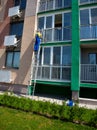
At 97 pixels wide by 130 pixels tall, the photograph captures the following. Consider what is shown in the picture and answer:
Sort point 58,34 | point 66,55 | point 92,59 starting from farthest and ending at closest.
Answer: point 58,34 → point 92,59 → point 66,55

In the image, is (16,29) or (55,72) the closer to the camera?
(55,72)

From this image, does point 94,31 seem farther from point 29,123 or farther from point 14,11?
point 14,11

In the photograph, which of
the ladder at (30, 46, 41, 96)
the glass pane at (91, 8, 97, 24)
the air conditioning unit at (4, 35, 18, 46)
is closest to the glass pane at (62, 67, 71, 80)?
the ladder at (30, 46, 41, 96)

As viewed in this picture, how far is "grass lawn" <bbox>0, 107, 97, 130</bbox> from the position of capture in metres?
7.20

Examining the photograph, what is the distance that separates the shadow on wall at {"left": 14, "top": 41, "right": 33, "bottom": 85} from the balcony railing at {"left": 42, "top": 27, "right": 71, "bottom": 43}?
1845mm

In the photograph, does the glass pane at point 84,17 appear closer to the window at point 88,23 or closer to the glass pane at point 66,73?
the window at point 88,23

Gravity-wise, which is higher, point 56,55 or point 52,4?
point 52,4

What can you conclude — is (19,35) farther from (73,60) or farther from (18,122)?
(18,122)

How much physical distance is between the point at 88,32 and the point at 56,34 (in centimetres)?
324

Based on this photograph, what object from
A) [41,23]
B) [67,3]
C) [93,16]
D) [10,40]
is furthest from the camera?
[10,40]

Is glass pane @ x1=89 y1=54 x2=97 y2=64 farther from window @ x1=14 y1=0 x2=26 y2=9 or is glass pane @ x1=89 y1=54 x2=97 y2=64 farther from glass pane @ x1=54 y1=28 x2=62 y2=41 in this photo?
window @ x1=14 y1=0 x2=26 y2=9

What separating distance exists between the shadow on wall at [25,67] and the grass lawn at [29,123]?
6.81 meters

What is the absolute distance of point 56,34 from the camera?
15.3 meters

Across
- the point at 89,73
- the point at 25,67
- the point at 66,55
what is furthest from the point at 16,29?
the point at 89,73
